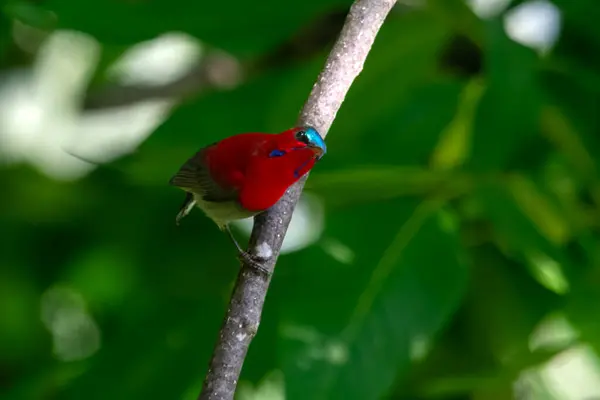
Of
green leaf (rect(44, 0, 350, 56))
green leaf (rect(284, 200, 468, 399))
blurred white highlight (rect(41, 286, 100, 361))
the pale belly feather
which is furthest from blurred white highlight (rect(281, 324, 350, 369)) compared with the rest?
blurred white highlight (rect(41, 286, 100, 361))

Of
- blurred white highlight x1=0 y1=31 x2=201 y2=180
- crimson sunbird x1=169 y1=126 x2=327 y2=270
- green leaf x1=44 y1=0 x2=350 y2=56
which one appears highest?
crimson sunbird x1=169 y1=126 x2=327 y2=270

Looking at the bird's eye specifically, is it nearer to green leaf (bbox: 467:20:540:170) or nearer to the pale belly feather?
the pale belly feather

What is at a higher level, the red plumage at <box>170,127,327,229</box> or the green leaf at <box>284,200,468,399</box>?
the red plumage at <box>170,127,327,229</box>

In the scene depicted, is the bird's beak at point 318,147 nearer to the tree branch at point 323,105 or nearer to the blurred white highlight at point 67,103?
the tree branch at point 323,105

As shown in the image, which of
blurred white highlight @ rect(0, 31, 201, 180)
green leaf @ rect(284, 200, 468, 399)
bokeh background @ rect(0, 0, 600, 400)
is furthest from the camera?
blurred white highlight @ rect(0, 31, 201, 180)

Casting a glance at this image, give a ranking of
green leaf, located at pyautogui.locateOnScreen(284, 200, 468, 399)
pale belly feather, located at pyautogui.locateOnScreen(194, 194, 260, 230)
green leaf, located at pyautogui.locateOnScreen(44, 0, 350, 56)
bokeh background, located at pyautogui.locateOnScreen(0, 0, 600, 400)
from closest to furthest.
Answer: pale belly feather, located at pyautogui.locateOnScreen(194, 194, 260, 230)
green leaf, located at pyautogui.locateOnScreen(284, 200, 468, 399)
bokeh background, located at pyautogui.locateOnScreen(0, 0, 600, 400)
green leaf, located at pyautogui.locateOnScreen(44, 0, 350, 56)

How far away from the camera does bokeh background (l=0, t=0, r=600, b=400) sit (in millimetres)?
1122

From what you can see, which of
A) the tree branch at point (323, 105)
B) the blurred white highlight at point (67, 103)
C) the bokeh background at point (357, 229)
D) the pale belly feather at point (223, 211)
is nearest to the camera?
the tree branch at point (323, 105)

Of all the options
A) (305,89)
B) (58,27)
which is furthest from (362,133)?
(58,27)

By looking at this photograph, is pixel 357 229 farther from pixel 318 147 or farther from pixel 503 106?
pixel 318 147

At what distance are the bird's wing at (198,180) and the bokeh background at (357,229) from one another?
227 millimetres

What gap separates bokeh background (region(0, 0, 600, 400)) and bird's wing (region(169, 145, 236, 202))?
227 millimetres

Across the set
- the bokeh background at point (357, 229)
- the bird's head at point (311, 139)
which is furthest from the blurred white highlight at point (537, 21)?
the bird's head at point (311, 139)

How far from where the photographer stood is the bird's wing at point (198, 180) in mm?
Result: 897
